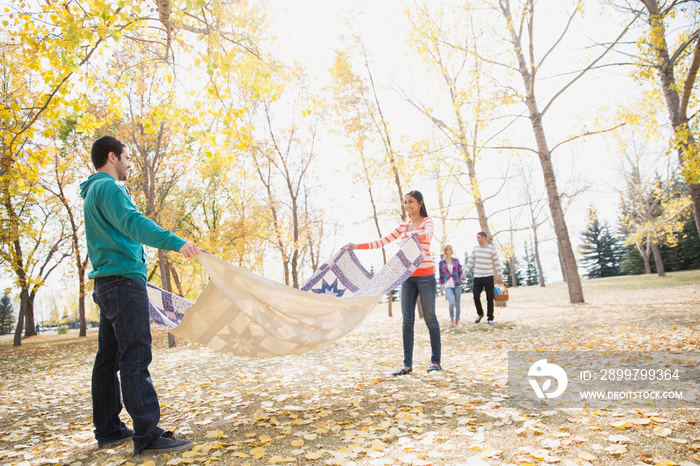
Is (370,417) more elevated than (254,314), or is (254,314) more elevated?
(254,314)

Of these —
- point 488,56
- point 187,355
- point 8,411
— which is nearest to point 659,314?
point 488,56

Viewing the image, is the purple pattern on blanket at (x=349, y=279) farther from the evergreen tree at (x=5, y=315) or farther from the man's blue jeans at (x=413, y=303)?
the evergreen tree at (x=5, y=315)

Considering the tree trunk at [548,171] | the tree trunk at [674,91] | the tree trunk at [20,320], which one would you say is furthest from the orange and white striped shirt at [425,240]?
the tree trunk at [20,320]

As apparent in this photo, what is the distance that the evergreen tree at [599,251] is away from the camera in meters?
39.3

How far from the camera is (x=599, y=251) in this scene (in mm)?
40031

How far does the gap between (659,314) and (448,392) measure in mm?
6378

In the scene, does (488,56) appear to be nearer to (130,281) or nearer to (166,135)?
(166,135)

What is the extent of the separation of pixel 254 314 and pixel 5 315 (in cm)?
5464

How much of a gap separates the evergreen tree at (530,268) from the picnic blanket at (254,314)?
4552cm

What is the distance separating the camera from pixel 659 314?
24.3 feet

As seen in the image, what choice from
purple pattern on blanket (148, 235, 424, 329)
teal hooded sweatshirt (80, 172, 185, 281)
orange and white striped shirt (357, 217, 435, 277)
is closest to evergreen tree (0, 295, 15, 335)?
purple pattern on blanket (148, 235, 424, 329)

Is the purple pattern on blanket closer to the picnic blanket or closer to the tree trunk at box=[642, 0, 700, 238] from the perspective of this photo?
the picnic blanket

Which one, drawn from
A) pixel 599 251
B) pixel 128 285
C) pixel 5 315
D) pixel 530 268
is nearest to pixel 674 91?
pixel 128 285

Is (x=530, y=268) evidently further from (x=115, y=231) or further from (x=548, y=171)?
(x=115, y=231)
